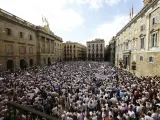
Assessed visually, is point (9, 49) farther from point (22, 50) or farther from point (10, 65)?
point (22, 50)

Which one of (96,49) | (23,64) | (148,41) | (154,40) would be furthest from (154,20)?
(96,49)

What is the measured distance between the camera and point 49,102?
32.4ft

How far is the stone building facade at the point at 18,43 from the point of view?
79.4ft

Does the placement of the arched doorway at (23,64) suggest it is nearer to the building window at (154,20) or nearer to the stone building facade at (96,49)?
the building window at (154,20)

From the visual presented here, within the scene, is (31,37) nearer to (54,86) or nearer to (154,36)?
(54,86)

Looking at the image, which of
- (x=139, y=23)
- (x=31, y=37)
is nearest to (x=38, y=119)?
(x=139, y=23)

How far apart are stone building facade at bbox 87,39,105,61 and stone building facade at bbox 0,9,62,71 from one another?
5760cm

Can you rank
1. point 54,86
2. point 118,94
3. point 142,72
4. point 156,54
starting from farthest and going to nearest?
1. point 142,72
2. point 156,54
3. point 54,86
4. point 118,94

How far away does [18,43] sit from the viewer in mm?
28656

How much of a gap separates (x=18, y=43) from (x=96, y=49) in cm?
7024

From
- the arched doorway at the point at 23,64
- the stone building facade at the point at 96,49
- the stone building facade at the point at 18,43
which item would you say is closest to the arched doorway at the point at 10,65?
the stone building facade at the point at 18,43

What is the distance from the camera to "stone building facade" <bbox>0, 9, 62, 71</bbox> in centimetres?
2420

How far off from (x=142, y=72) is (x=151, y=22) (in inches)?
326

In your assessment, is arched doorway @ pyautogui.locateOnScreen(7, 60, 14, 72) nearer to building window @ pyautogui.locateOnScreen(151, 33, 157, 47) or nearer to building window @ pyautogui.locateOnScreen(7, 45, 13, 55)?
building window @ pyautogui.locateOnScreen(7, 45, 13, 55)
